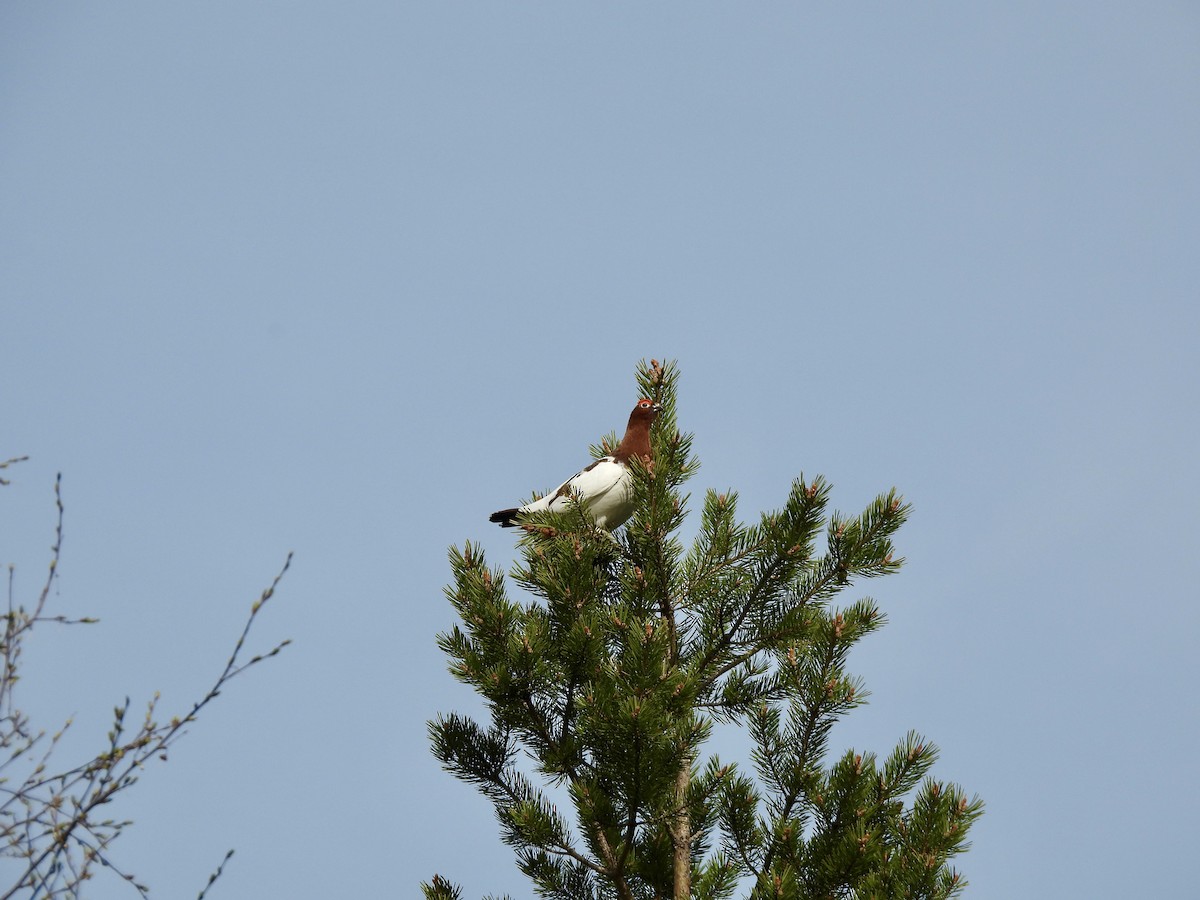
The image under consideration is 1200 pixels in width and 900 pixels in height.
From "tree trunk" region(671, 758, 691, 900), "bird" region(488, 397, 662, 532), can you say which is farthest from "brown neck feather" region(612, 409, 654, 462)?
"tree trunk" region(671, 758, 691, 900)

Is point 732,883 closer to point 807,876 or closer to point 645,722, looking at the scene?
point 807,876

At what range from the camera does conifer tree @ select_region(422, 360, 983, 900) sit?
4867 millimetres

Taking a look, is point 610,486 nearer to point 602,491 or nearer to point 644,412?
point 602,491

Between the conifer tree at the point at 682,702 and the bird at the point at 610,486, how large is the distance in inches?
13.1

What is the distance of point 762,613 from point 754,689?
1.17 feet

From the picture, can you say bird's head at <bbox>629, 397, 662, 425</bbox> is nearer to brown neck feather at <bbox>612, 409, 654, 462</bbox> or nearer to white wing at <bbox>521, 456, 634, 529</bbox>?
brown neck feather at <bbox>612, 409, 654, 462</bbox>

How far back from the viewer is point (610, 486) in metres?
5.80

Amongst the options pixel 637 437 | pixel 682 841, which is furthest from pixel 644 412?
pixel 682 841

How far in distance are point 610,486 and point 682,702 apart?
1.34 m

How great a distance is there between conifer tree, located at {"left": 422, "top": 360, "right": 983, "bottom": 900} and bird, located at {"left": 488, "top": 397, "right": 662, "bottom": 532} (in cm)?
33

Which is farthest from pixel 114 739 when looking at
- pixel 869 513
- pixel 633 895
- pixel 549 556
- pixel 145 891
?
pixel 869 513

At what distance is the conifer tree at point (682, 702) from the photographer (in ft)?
16.0

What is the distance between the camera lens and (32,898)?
2545mm

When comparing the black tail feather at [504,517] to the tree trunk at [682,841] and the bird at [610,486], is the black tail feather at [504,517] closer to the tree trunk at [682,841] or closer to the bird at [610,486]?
the bird at [610,486]
